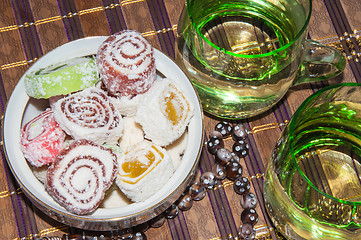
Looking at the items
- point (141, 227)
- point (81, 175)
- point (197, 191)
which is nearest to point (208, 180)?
point (197, 191)

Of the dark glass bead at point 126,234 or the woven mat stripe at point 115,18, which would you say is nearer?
the dark glass bead at point 126,234

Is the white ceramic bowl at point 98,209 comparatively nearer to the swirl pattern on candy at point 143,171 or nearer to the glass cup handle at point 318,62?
the swirl pattern on candy at point 143,171

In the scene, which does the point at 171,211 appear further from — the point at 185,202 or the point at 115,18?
the point at 115,18

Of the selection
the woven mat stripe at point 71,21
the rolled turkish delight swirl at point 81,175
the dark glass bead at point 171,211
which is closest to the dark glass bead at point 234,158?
the dark glass bead at point 171,211

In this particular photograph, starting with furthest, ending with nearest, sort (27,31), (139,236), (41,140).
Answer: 1. (27,31)
2. (139,236)
3. (41,140)

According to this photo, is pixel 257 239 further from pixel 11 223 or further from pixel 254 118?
pixel 11 223

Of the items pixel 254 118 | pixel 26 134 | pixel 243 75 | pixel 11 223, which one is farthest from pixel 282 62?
pixel 11 223
